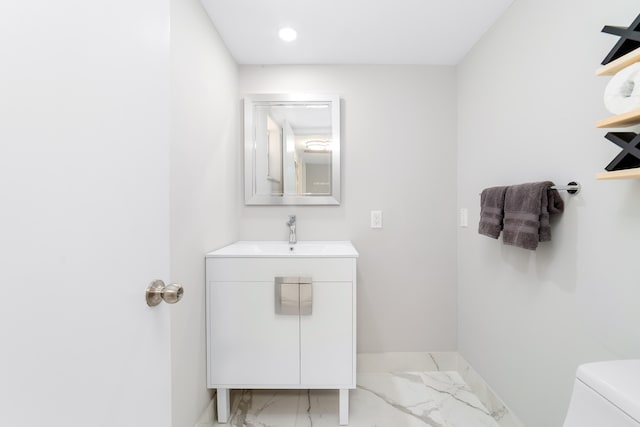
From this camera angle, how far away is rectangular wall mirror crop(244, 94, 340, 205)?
6.97 ft

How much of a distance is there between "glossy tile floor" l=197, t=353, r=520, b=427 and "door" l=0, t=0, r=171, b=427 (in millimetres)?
1164

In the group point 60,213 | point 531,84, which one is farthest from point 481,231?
point 60,213

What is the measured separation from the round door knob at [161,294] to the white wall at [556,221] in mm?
1350

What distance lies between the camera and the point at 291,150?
7.12 feet

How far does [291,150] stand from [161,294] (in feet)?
5.27

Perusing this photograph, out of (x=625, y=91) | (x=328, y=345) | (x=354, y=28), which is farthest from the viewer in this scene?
(x=354, y=28)

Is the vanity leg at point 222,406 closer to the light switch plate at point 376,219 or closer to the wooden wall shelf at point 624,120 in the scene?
the light switch plate at point 376,219

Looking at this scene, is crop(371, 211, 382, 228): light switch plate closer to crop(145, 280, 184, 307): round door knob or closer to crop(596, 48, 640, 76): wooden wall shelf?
crop(596, 48, 640, 76): wooden wall shelf

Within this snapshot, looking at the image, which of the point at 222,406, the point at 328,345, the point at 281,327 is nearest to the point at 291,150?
the point at 281,327

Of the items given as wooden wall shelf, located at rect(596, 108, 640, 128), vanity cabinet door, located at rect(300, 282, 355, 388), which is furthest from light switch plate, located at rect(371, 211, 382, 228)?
wooden wall shelf, located at rect(596, 108, 640, 128)

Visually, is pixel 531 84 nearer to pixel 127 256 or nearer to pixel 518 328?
pixel 518 328

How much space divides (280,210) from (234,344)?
36.9 inches

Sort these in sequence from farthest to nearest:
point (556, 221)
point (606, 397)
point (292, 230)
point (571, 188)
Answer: point (292, 230) < point (556, 221) < point (571, 188) < point (606, 397)

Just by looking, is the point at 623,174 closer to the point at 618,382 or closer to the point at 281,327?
the point at 618,382
